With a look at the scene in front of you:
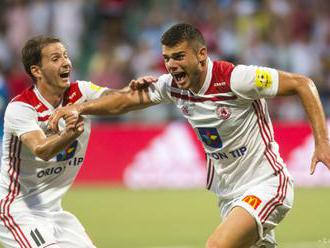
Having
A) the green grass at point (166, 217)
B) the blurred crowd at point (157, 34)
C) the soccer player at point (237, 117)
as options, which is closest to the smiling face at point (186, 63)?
the soccer player at point (237, 117)

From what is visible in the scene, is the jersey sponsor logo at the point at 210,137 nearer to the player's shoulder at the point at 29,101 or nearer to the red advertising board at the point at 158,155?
the player's shoulder at the point at 29,101

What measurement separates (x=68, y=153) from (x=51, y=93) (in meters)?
0.52

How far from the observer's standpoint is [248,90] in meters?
6.54

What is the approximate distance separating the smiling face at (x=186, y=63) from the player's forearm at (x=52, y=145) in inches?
36.3

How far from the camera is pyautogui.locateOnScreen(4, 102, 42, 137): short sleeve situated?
22.6 feet

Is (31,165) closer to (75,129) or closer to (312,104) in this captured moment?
(75,129)

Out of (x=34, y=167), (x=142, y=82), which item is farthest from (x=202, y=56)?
(x=34, y=167)

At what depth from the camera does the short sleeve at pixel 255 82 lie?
Answer: 21.4 ft

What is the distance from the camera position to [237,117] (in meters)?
6.73

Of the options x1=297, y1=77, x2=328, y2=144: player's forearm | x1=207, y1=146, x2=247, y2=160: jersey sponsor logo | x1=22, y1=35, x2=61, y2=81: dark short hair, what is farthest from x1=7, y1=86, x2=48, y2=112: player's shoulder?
x1=297, y1=77, x2=328, y2=144: player's forearm

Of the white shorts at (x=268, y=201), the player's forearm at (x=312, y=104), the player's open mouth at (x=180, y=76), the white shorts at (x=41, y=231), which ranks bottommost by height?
the white shorts at (x=41, y=231)

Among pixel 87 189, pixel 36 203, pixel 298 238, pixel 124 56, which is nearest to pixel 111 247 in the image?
pixel 298 238

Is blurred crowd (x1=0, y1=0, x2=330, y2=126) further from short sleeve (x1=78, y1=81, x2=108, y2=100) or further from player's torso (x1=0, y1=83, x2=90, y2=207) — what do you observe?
player's torso (x1=0, y1=83, x2=90, y2=207)

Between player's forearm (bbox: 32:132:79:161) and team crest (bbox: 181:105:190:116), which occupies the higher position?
team crest (bbox: 181:105:190:116)
